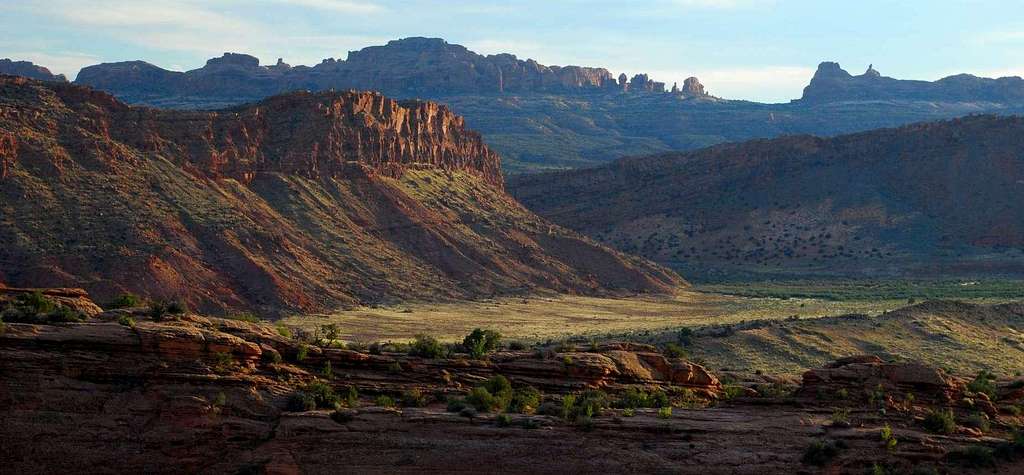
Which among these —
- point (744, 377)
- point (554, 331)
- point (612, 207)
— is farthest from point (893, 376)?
point (612, 207)

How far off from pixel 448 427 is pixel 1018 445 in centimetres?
1122

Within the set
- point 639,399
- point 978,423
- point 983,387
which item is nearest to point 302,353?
point 639,399

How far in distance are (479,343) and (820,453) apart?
9468 millimetres

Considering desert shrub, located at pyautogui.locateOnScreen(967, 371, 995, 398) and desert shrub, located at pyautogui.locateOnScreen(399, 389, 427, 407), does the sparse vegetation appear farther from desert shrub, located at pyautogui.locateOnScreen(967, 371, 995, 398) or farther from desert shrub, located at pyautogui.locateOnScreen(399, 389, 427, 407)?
desert shrub, located at pyautogui.locateOnScreen(967, 371, 995, 398)

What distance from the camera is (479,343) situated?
3438cm

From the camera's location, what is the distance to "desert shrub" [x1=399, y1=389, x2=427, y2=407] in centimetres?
2956

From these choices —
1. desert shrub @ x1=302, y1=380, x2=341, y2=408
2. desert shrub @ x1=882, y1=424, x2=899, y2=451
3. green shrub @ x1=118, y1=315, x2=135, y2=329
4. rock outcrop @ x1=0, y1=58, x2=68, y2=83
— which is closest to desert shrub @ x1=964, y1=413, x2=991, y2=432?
desert shrub @ x1=882, y1=424, x2=899, y2=451

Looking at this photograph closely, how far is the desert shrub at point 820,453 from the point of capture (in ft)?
91.2

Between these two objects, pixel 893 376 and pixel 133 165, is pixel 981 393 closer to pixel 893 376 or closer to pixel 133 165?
pixel 893 376

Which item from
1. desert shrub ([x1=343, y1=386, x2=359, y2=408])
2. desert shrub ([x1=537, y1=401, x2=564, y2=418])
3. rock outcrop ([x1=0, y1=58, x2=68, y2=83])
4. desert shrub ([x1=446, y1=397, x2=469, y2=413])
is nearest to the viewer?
desert shrub ([x1=446, y1=397, x2=469, y2=413])

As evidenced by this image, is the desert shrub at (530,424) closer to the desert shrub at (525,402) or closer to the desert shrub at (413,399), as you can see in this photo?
the desert shrub at (525,402)

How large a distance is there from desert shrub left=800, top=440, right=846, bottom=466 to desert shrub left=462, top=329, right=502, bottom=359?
26.9 ft

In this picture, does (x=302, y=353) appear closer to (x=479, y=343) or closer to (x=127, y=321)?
(x=127, y=321)

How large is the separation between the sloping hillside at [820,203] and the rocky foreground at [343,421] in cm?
8407
